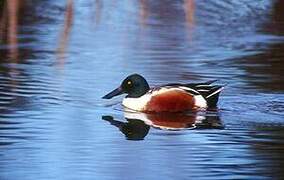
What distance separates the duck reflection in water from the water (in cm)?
1

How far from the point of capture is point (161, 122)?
33.3 ft

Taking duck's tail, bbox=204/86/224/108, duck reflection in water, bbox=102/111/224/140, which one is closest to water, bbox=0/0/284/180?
duck reflection in water, bbox=102/111/224/140

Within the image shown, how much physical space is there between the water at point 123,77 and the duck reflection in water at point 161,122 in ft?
0.04

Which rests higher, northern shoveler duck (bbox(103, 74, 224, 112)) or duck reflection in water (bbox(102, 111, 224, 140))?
northern shoveler duck (bbox(103, 74, 224, 112))

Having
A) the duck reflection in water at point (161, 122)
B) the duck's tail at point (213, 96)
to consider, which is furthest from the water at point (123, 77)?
the duck's tail at point (213, 96)

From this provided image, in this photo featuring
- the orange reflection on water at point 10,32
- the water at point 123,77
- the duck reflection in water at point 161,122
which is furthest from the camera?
the orange reflection on water at point 10,32

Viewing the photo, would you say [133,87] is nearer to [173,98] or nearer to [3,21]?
[173,98]

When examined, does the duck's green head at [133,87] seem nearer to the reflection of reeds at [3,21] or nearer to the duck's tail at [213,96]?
the duck's tail at [213,96]

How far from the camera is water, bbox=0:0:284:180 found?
837 centimetres

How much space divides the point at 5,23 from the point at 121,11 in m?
2.36

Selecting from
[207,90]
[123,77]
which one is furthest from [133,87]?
[123,77]

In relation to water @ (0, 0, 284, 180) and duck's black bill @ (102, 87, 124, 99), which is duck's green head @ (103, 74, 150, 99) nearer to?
duck's black bill @ (102, 87, 124, 99)

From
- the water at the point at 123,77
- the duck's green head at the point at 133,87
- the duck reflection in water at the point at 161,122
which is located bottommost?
the duck reflection in water at the point at 161,122

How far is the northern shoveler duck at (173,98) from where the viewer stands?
10.6 meters
